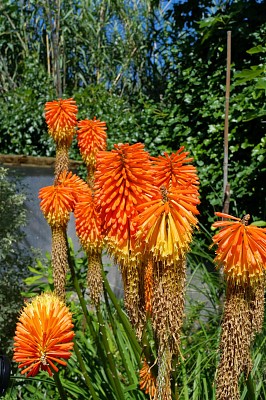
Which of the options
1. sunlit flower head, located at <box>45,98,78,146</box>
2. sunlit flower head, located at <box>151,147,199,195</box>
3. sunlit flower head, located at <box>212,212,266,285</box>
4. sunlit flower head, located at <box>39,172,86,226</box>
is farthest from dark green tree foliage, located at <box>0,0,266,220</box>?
sunlit flower head, located at <box>212,212,266,285</box>

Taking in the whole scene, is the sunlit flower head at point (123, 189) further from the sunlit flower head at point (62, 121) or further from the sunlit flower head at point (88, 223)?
the sunlit flower head at point (62, 121)

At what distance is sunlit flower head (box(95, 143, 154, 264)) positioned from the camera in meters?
1.60

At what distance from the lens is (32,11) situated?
29.6 ft

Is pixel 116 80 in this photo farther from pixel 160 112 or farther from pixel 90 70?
pixel 160 112

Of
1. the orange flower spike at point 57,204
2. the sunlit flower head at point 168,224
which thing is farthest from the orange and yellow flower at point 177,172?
the orange flower spike at point 57,204

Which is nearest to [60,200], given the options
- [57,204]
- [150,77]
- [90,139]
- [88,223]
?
[57,204]

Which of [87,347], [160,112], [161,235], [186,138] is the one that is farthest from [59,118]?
[160,112]

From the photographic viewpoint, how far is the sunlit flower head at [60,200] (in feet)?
7.45

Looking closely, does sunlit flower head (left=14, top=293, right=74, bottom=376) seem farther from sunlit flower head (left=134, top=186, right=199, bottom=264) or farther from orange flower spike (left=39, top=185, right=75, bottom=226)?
orange flower spike (left=39, top=185, right=75, bottom=226)

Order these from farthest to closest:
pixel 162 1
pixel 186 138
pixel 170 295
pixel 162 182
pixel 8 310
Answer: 1. pixel 162 1
2. pixel 186 138
3. pixel 8 310
4. pixel 162 182
5. pixel 170 295

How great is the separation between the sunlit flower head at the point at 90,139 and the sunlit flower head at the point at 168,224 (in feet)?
4.45

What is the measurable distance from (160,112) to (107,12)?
3.52 m

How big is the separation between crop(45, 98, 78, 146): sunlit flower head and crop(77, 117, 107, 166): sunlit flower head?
0.07m

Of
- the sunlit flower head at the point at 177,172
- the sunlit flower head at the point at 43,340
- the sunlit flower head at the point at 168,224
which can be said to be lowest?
the sunlit flower head at the point at 43,340
